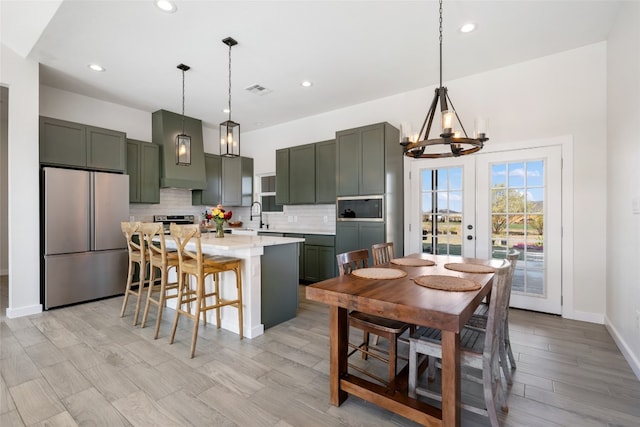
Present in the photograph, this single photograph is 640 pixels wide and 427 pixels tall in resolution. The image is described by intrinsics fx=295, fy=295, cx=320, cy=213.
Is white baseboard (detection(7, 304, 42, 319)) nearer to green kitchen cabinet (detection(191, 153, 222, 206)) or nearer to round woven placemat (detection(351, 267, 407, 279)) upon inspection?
green kitchen cabinet (detection(191, 153, 222, 206))

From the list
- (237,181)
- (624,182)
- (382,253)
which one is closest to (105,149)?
(237,181)

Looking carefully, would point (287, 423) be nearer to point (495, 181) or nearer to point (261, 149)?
point (495, 181)

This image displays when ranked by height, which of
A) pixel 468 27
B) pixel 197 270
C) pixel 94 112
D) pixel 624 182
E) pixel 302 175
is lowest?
pixel 197 270

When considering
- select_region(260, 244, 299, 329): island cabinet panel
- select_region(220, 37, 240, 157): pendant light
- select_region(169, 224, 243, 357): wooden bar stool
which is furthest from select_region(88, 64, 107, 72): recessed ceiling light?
select_region(260, 244, 299, 329): island cabinet panel

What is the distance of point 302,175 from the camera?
527 centimetres

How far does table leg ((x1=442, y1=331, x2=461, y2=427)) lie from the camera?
1.45 metres

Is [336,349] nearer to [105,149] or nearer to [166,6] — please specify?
[166,6]

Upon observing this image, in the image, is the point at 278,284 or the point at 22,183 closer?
the point at 278,284

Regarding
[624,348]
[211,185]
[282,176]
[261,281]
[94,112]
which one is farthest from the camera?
[211,185]

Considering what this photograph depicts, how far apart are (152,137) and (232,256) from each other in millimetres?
3615

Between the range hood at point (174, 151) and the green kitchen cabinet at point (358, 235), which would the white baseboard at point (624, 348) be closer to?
the green kitchen cabinet at point (358, 235)

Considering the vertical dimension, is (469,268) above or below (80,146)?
below

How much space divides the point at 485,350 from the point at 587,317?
8.88 ft

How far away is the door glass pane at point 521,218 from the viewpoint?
356 centimetres
